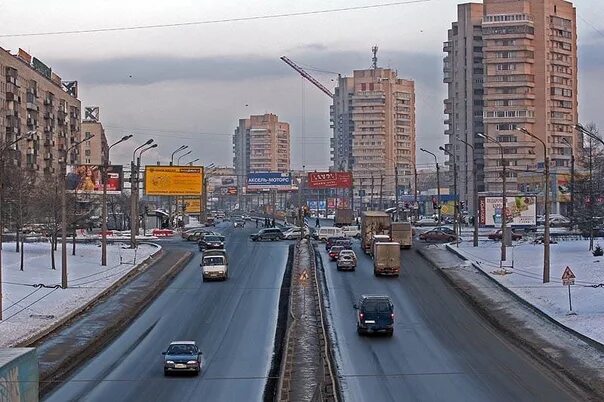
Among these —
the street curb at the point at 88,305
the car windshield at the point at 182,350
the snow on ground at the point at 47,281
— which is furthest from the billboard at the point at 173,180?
the car windshield at the point at 182,350

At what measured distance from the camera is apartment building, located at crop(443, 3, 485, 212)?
495 ft

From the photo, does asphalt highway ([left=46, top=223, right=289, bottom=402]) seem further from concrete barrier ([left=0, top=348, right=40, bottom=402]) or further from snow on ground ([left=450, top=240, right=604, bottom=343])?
snow on ground ([left=450, top=240, right=604, bottom=343])

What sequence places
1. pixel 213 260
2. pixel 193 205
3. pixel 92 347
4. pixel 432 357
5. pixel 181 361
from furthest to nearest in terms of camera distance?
1. pixel 193 205
2. pixel 213 260
3. pixel 92 347
4. pixel 432 357
5. pixel 181 361

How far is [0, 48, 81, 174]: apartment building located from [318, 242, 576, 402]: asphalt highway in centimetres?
5387

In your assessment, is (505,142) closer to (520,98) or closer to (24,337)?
(520,98)

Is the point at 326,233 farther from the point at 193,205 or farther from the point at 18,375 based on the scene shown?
the point at 193,205

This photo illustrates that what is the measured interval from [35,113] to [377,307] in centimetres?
8247

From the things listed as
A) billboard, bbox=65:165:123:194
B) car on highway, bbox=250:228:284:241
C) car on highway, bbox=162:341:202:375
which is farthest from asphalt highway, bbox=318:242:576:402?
billboard, bbox=65:165:123:194

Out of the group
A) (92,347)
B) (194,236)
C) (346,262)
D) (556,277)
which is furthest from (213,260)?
(194,236)

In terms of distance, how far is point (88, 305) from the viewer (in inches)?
1976

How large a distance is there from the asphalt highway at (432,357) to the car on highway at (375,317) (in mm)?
412

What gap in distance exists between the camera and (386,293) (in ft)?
181

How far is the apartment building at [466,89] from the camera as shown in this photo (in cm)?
15075

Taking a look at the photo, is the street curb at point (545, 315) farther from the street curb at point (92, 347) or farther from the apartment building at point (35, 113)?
the apartment building at point (35, 113)
